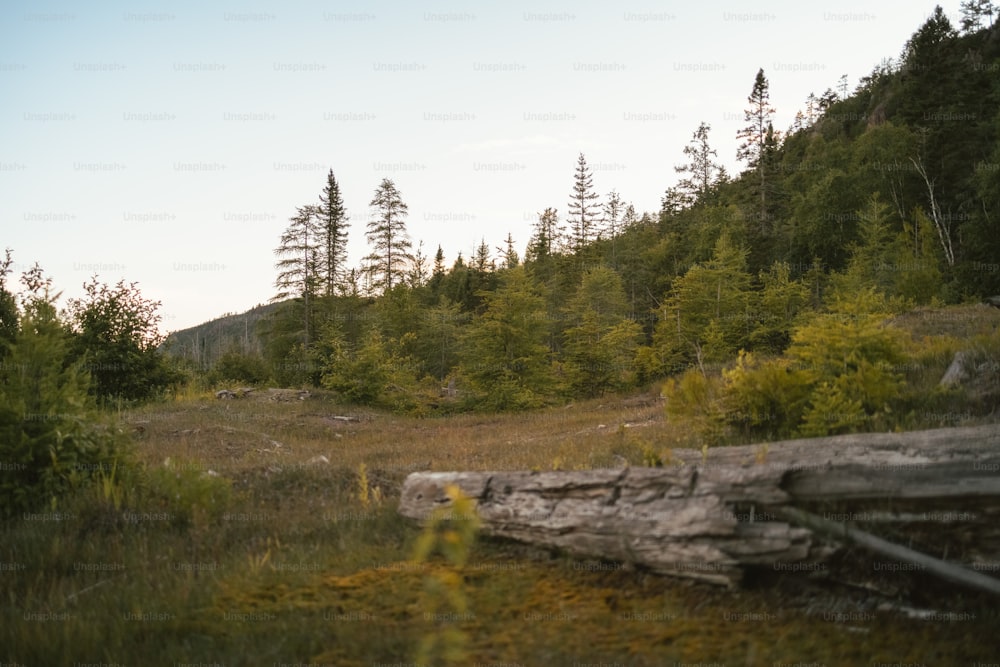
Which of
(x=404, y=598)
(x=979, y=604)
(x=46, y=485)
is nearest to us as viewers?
(x=979, y=604)

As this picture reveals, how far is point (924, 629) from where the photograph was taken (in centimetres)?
353

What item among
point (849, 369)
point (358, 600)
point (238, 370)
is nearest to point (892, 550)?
point (358, 600)

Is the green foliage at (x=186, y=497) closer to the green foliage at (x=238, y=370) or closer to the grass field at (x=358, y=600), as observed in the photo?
the grass field at (x=358, y=600)

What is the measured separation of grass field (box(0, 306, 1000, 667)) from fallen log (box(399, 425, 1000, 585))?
24cm

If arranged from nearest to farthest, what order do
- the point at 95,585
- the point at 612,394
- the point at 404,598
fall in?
the point at 404,598 → the point at 95,585 → the point at 612,394

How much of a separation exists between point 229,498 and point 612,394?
20568 millimetres

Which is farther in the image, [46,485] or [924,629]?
[46,485]

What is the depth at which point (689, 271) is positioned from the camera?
26.8m

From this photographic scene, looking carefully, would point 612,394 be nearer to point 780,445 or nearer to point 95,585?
point 780,445

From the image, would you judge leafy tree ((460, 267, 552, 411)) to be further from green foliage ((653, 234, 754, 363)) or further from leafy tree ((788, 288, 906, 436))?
leafy tree ((788, 288, 906, 436))

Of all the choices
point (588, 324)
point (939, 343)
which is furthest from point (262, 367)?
point (939, 343)

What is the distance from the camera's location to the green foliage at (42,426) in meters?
6.41

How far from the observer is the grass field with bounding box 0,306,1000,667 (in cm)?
333

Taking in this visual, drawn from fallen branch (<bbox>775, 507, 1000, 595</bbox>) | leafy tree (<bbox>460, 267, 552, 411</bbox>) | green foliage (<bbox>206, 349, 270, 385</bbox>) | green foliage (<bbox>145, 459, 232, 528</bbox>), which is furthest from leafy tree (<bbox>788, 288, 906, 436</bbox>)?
green foliage (<bbox>206, 349, 270, 385</bbox>)
